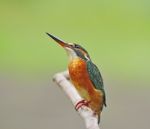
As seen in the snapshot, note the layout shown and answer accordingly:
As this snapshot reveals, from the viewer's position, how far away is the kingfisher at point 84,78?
1105 millimetres

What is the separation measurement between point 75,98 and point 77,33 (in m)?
1.57

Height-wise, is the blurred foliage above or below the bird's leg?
above

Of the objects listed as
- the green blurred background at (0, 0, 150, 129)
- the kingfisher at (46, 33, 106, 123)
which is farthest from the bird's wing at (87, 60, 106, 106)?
the green blurred background at (0, 0, 150, 129)

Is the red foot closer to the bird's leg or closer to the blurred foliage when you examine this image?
the bird's leg

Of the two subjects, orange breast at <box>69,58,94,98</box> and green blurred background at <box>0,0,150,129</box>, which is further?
green blurred background at <box>0,0,150,129</box>

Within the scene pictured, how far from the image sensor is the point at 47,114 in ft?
7.52

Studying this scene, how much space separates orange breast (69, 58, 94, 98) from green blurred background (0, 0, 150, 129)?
3.73 ft

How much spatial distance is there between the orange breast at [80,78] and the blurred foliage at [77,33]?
4.57ft

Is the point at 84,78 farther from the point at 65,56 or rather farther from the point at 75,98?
the point at 65,56

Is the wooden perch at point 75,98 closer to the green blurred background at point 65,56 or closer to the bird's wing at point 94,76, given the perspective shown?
the bird's wing at point 94,76

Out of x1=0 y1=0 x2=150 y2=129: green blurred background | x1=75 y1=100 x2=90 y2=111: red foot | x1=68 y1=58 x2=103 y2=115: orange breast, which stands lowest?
x1=75 y1=100 x2=90 y2=111: red foot

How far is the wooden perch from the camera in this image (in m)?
1.02
